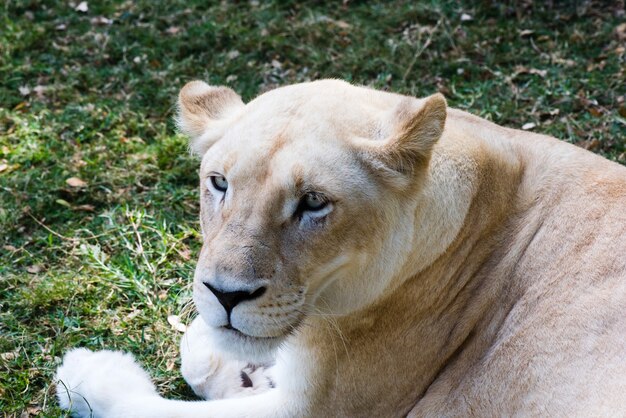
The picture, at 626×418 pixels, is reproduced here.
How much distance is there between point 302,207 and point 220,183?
1.35 ft

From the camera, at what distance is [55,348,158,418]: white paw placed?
4.46 metres

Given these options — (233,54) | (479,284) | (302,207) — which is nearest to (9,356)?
(302,207)

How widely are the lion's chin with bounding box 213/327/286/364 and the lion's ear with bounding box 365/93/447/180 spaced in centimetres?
89

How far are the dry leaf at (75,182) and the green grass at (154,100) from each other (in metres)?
0.03

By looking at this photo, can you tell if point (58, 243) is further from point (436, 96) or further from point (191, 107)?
point (436, 96)

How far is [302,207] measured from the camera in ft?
11.3

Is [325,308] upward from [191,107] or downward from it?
downward

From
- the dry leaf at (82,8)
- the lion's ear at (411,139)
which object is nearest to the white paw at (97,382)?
the lion's ear at (411,139)

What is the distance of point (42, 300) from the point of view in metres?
5.22

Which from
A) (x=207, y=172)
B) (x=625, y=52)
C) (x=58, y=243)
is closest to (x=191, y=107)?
(x=207, y=172)

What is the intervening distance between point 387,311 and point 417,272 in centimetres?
23

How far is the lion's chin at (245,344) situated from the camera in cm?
354

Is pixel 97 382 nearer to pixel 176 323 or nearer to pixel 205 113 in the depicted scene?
pixel 176 323

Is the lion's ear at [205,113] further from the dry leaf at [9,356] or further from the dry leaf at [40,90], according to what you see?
the dry leaf at [40,90]
